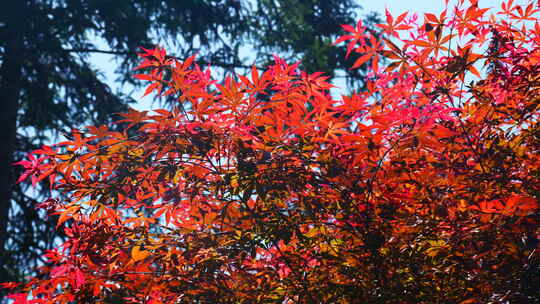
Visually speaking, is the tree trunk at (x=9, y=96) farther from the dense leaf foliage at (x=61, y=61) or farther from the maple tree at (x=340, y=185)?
the maple tree at (x=340, y=185)

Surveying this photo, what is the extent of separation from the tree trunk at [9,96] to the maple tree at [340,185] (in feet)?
15.1

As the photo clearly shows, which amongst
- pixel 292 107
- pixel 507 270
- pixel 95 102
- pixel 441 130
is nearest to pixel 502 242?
pixel 507 270

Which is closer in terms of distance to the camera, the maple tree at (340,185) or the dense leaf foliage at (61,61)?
the maple tree at (340,185)

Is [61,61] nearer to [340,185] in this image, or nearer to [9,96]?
[9,96]

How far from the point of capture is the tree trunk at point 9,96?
6.33 m

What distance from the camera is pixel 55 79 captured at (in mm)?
7773

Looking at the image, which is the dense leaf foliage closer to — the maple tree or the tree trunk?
the tree trunk

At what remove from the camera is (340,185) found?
2.10 metres

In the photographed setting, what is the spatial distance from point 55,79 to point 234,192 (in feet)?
21.9

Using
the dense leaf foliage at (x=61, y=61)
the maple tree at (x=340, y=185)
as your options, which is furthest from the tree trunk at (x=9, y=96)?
the maple tree at (x=340, y=185)

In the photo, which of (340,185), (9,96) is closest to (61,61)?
(9,96)

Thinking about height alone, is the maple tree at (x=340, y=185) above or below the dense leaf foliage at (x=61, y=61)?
below

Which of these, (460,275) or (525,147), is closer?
(460,275)

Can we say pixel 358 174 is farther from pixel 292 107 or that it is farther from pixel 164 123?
pixel 164 123
